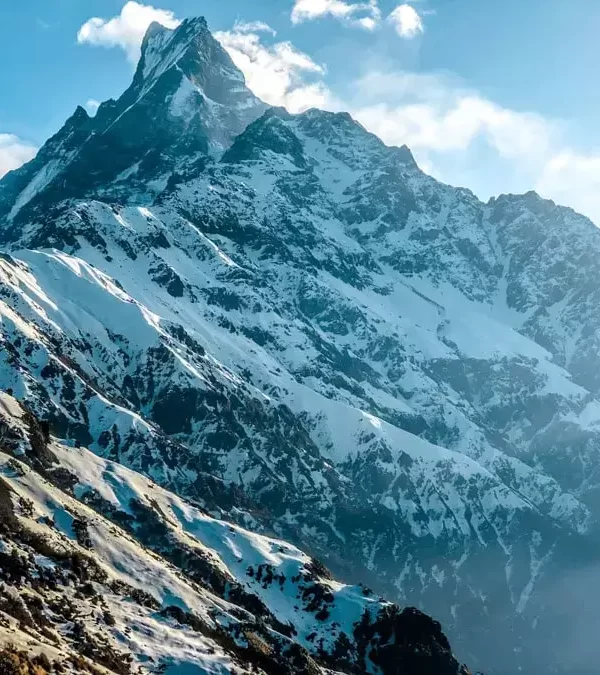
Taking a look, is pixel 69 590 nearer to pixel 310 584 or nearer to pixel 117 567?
pixel 117 567

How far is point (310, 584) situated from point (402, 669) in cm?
2119

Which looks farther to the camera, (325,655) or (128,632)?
(325,655)

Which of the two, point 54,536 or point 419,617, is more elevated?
point 419,617

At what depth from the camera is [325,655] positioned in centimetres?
14112

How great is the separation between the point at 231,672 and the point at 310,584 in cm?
7462

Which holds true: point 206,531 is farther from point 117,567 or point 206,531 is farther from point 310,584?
point 117,567

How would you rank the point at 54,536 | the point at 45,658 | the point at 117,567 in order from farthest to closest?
the point at 117,567, the point at 54,536, the point at 45,658

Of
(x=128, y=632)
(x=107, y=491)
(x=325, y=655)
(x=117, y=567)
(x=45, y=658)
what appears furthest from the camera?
(x=107, y=491)

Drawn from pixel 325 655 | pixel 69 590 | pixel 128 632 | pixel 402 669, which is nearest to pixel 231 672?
pixel 128 632

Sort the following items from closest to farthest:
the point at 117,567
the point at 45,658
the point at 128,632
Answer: the point at 45,658 → the point at 128,632 → the point at 117,567

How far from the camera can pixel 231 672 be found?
85062 mm

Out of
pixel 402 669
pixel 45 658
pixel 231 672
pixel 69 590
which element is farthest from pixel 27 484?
pixel 402 669

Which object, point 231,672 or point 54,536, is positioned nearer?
point 231,672

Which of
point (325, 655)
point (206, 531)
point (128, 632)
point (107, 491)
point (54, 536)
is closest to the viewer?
point (128, 632)
